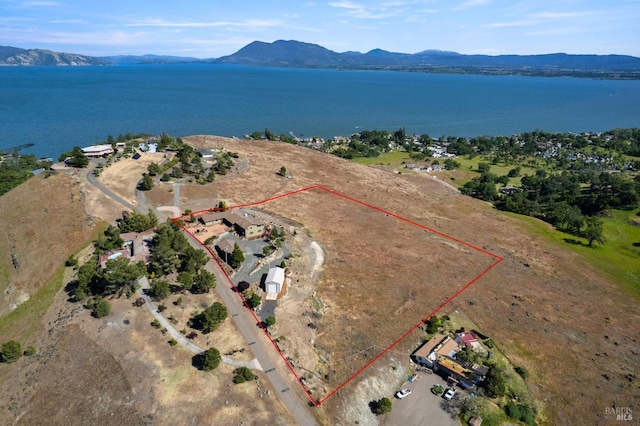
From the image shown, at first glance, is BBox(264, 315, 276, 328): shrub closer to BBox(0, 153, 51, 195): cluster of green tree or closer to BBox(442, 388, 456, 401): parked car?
BBox(442, 388, 456, 401): parked car

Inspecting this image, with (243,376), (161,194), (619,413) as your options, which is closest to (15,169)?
(161,194)

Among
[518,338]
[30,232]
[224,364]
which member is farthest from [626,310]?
[30,232]

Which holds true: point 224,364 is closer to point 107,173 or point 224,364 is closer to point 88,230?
point 88,230

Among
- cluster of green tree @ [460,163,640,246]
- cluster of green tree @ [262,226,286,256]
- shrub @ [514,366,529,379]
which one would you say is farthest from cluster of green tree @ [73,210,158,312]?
cluster of green tree @ [460,163,640,246]

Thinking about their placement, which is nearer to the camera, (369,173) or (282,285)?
(282,285)

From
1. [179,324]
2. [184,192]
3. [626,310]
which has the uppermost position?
[184,192]
